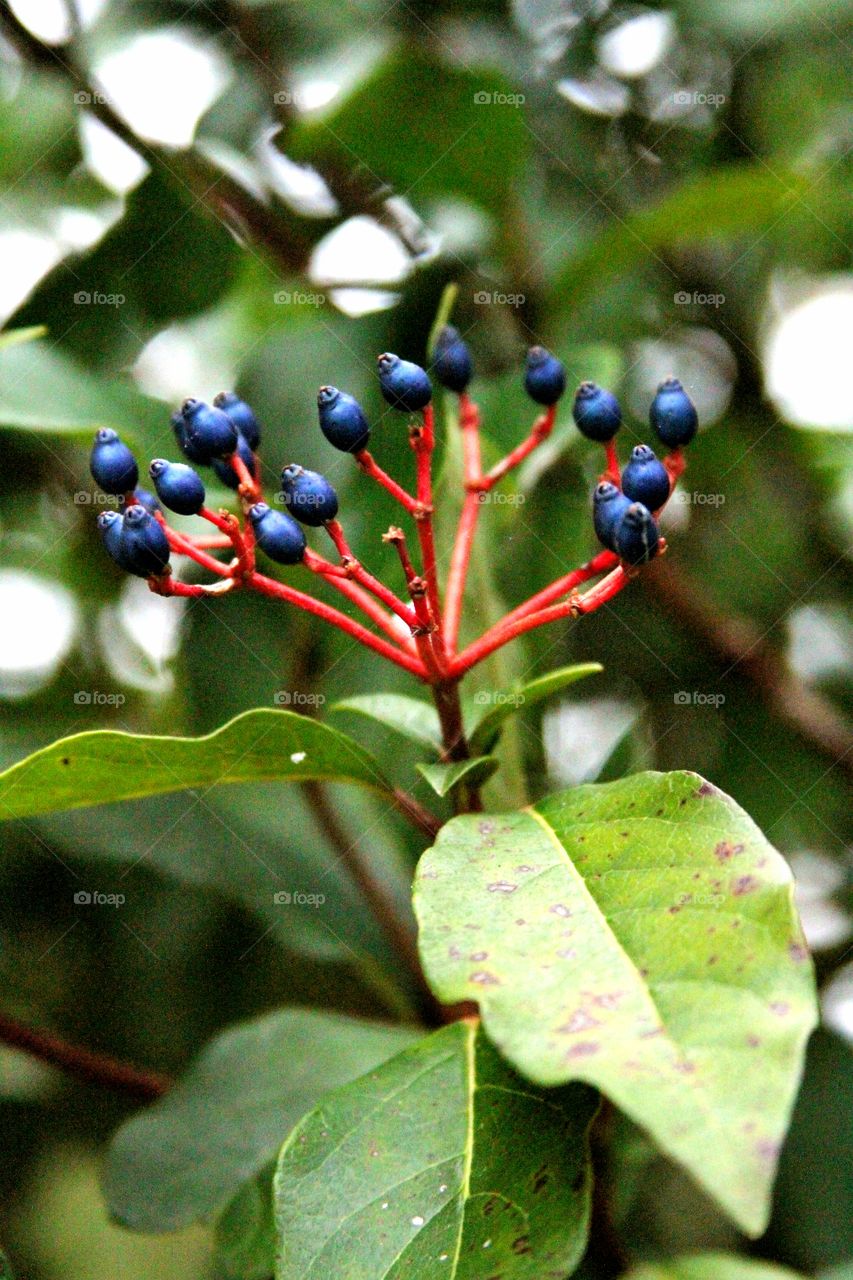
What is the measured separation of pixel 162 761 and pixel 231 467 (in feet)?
1.14

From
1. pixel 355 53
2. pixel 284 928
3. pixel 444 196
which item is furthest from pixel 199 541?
pixel 355 53

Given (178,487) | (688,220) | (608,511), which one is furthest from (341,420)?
(688,220)

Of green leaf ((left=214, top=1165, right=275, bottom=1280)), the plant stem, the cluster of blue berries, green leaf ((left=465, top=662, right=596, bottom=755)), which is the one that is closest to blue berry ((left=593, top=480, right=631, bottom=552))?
the cluster of blue berries

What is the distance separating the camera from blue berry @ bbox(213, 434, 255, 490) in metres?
1.41

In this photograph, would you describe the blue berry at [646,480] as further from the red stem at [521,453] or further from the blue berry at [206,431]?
the blue berry at [206,431]

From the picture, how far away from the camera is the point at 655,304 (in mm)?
2830

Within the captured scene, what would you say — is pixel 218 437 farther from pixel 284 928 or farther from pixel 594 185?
pixel 594 185

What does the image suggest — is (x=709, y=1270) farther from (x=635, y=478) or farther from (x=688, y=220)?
(x=688, y=220)

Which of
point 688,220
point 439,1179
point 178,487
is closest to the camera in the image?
point 439,1179

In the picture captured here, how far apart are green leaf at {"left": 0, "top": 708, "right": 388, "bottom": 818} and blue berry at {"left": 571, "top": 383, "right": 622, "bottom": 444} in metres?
0.47

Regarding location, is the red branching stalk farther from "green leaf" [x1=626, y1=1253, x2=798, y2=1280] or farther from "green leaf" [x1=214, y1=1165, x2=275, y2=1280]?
"green leaf" [x1=626, y1=1253, x2=798, y2=1280]

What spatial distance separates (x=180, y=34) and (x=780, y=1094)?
2.60m

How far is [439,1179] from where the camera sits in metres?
1.18

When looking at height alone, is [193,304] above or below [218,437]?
below
